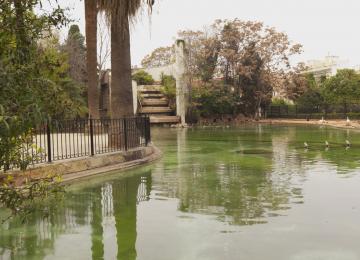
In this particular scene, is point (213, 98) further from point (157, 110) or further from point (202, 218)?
point (202, 218)

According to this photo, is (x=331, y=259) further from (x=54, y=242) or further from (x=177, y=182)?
(x=177, y=182)

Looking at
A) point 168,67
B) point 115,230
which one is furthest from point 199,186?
point 168,67

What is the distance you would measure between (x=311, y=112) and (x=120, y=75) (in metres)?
34.9

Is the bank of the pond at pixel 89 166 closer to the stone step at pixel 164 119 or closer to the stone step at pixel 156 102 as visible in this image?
the stone step at pixel 164 119

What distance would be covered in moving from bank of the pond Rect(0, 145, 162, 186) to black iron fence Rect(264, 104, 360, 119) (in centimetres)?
3095

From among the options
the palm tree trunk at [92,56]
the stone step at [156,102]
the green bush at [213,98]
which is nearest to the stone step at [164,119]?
the green bush at [213,98]

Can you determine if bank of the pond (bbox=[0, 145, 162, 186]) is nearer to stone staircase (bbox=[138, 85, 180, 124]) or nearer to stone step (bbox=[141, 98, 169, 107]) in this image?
stone staircase (bbox=[138, 85, 180, 124])

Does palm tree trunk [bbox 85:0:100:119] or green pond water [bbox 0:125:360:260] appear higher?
palm tree trunk [bbox 85:0:100:119]

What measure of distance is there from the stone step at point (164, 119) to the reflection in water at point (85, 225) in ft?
91.4

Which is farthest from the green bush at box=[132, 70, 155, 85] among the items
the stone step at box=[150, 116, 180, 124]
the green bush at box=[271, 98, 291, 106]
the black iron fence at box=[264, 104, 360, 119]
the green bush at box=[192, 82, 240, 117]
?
the green bush at box=[271, 98, 291, 106]

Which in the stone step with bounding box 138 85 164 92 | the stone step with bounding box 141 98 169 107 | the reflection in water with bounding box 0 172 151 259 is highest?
the stone step with bounding box 138 85 164 92

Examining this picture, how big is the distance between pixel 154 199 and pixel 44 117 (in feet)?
17.3

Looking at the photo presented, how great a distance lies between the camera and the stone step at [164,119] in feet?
122

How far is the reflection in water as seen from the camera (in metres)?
5.28
